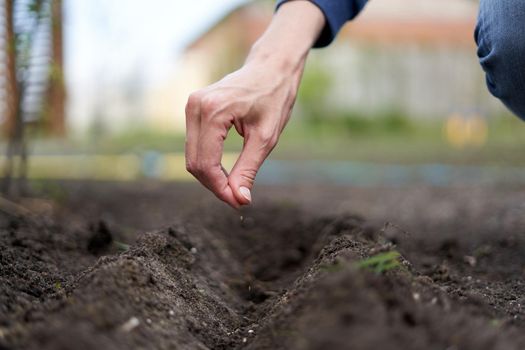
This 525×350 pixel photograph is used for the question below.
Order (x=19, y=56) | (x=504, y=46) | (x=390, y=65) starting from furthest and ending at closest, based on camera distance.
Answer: (x=390, y=65)
(x=19, y=56)
(x=504, y=46)

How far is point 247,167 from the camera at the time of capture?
1.37 meters

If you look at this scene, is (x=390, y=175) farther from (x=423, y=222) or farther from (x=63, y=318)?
(x=63, y=318)

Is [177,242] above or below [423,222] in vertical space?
above

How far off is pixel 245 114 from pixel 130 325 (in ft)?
1.84

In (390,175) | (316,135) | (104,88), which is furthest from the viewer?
(316,135)

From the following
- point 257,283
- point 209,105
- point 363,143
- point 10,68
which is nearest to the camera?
point 209,105

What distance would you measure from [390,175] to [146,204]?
2964mm

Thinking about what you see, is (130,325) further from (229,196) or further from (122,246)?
(122,246)

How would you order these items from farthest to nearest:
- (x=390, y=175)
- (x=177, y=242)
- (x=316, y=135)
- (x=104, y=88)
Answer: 1. (x=316, y=135)
2. (x=104, y=88)
3. (x=390, y=175)
4. (x=177, y=242)

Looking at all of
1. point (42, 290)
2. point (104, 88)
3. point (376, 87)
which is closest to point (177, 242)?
point (42, 290)

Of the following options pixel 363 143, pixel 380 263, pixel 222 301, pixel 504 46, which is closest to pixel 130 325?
pixel 380 263

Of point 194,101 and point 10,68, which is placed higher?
point 194,101

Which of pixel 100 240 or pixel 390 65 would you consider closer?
pixel 100 240

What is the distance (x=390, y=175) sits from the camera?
5840 millimetres
